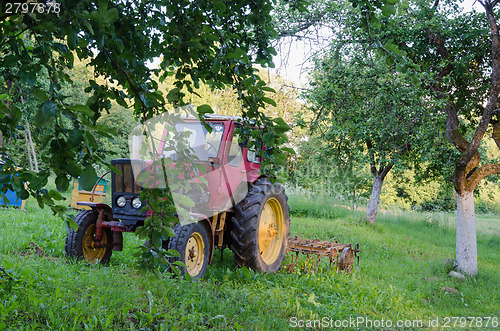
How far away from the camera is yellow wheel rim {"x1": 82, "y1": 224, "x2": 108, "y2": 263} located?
202 inches

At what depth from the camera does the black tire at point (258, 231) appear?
16.9ft

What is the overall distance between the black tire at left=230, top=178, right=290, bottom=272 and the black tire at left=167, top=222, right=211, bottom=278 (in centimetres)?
47

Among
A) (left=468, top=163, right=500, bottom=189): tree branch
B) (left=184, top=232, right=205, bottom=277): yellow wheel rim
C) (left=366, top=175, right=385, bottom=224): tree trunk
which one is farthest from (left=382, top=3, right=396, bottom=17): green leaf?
(left=366, top=175, right=385, bottom=224): tree trunk

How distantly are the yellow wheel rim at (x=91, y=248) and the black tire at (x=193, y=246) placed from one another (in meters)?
1.37

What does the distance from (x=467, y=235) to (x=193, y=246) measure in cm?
574

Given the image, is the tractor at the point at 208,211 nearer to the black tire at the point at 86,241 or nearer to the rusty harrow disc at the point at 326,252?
the black tire at the point at 86,241

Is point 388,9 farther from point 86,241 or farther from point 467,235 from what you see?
point 467,235

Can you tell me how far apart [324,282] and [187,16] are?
4204 mm

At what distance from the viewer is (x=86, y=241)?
518 cm

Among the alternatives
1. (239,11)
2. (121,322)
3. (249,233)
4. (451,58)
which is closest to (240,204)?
(249,233)

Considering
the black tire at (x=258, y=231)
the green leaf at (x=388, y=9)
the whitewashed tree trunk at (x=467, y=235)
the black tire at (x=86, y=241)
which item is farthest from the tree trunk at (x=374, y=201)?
the green leaf at (x=388, y=9)

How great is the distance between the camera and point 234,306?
13.4ft

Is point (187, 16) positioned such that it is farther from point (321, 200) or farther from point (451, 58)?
point (321, 200)

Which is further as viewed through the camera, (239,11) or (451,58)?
(451,58)
